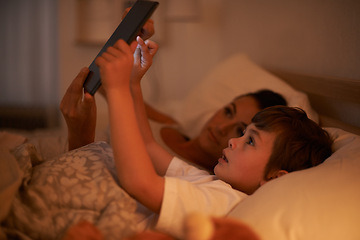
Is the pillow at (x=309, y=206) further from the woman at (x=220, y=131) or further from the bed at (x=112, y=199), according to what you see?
the woman at (x=220, y=131)

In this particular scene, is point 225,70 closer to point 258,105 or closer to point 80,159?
point 258,105

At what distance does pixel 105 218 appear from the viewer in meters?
0.71

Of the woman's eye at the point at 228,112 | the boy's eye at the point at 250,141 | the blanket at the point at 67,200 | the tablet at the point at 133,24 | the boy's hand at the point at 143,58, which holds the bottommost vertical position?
the woman's eye at the point at 228,112

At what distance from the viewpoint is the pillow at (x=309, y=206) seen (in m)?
0.65

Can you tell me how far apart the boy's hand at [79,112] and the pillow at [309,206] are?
52 centimetres

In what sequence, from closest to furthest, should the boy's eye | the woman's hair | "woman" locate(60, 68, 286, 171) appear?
the boy's eye < "woman" locate(60, 68, 286, 171) < the woman's hair

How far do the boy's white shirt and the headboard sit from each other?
0.58 metres

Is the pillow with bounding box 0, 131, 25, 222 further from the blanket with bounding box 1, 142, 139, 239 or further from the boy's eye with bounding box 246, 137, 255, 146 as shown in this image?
the boy's eye with bounding box 246, 137, 255, 146

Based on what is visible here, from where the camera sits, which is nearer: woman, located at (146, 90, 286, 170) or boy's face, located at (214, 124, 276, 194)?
boy's face, located at (214, 124, 276, 194)

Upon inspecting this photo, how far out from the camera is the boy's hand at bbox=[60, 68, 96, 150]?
94cm

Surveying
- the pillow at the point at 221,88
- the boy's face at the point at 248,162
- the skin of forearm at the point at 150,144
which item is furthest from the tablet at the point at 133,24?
the pillow at the point at 221,88

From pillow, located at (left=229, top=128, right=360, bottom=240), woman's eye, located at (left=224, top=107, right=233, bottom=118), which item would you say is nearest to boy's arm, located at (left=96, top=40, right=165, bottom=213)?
pillow, located at (left=229, top=128, right=360, bottom=240)

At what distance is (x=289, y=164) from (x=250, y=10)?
5.86ft

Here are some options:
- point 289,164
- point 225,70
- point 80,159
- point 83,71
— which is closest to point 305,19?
point 225,70
